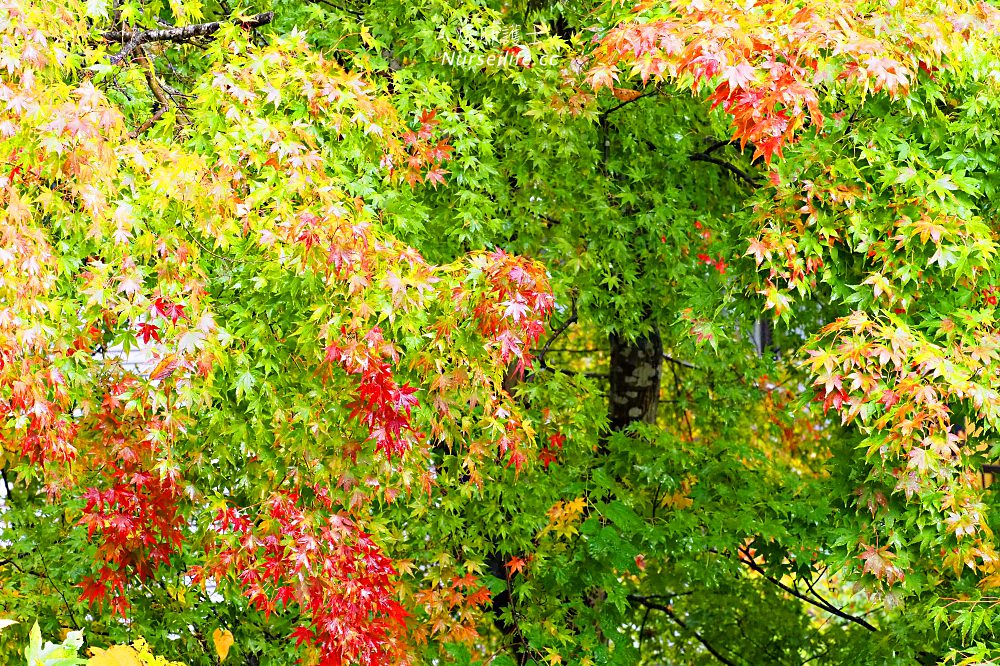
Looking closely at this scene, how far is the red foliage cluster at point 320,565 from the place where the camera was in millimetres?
4898

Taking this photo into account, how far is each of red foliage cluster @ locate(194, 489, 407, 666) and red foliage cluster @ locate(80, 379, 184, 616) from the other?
1.59ft

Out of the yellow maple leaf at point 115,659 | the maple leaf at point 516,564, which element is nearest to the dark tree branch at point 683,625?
the maple leaf at point 516,564

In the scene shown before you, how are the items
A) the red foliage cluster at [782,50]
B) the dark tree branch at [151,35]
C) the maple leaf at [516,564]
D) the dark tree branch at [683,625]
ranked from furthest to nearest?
the dark tree branch at [683,625], the maple leaf at [516,564], the dark tree branch at [151,35], the red foliage cluster at [782,50]

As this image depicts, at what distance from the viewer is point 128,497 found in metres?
5.50

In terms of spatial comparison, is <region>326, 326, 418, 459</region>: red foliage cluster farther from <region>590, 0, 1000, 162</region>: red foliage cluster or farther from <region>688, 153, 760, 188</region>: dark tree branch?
<region>688, 153, 760, 188</region>: dark tree branch

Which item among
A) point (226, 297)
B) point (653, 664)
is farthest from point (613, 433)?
point (226, 297)

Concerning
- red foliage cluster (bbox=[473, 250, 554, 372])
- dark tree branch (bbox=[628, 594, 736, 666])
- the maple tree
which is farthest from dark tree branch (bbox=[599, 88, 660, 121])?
dark tree branch (bbox=[628, 594, 736, 666])

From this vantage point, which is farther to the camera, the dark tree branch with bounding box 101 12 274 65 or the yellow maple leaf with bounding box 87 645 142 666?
the dark tree branch with bounding box 101 12 274 65

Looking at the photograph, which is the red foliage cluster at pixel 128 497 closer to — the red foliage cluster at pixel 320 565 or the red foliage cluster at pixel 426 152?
the red foliage cluster at pixel 320 565

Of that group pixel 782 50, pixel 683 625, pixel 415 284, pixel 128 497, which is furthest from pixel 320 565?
pixel 683 625

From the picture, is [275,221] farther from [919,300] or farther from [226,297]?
[919,300]

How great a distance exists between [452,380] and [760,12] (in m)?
A: 2.12

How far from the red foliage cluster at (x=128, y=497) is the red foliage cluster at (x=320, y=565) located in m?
0.48

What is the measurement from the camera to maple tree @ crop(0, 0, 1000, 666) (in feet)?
15.3
